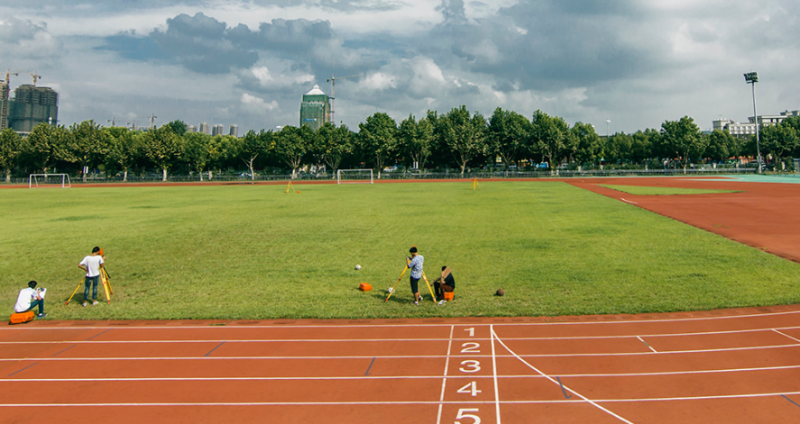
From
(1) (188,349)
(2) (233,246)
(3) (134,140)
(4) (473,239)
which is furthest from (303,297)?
(3) (134,140)

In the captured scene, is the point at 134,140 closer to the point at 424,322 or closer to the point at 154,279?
the point at 154,279

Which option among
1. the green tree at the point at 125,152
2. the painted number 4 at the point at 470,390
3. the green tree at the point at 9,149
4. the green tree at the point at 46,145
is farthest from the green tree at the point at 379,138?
the painted number 4 at the point at 470,390

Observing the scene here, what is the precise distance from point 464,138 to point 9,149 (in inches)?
3737

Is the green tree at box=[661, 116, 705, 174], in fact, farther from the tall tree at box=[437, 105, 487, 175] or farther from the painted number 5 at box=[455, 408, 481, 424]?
the painted number 5 at box=[455, 408, 481, 424]

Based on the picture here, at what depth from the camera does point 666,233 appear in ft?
73.0

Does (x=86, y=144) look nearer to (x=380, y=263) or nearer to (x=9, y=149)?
(x=9, y=149)

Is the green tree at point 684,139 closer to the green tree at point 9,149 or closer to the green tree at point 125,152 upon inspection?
the green tree at point 125,152

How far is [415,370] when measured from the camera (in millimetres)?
8992

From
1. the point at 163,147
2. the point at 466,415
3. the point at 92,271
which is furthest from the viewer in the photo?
the point at 163,147

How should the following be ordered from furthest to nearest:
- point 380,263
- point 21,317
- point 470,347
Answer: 1. point 380,263
2. point 21,317
3. point 470,347

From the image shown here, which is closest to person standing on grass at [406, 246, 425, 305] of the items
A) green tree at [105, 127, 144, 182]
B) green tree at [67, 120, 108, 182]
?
green tree at [105, 127, 144, 182]

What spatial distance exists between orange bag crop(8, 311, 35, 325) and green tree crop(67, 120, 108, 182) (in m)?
98.3

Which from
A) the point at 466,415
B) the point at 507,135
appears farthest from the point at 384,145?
the point at 466,415

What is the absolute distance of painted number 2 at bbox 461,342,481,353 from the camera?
9.88 metres
